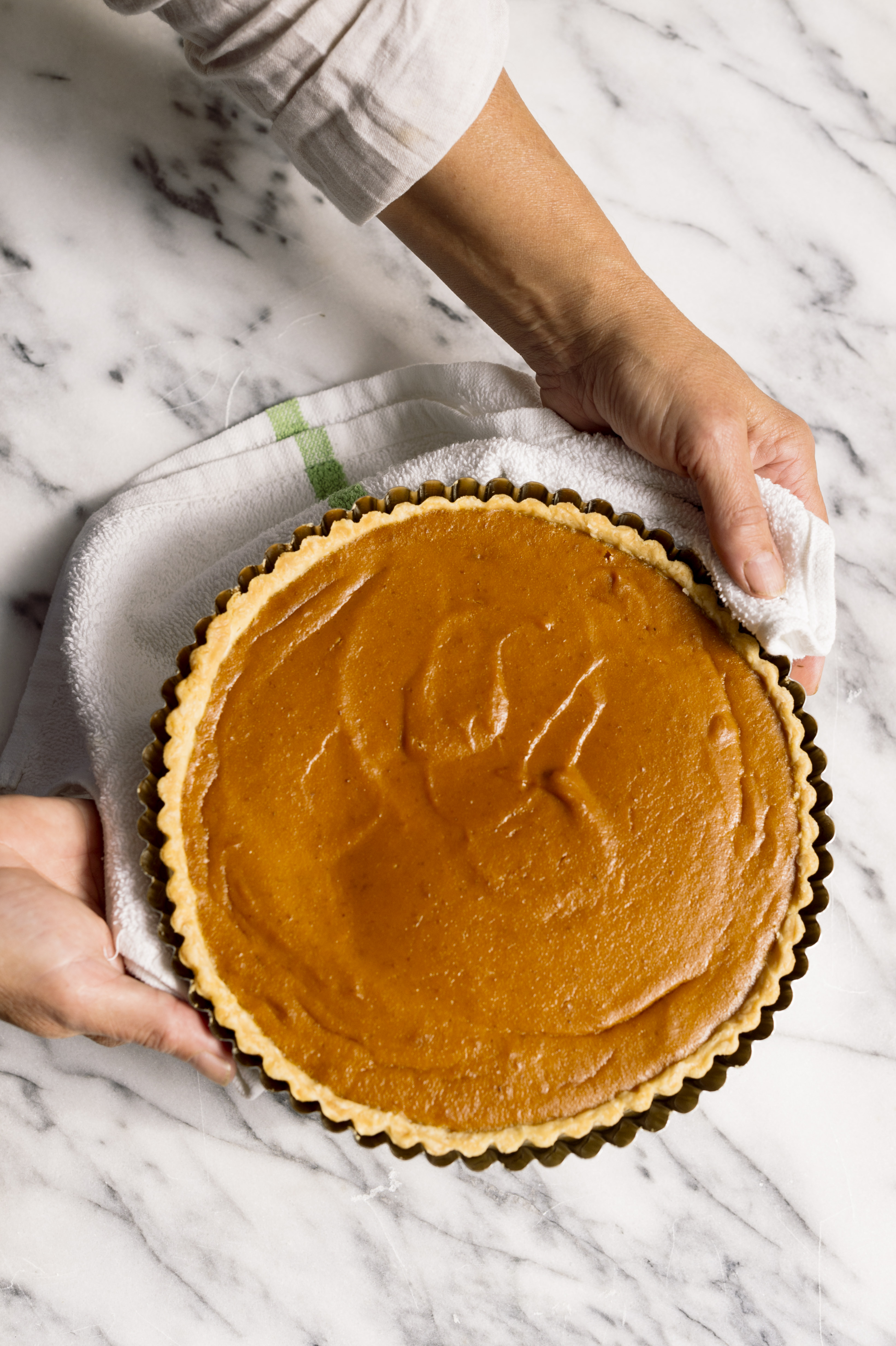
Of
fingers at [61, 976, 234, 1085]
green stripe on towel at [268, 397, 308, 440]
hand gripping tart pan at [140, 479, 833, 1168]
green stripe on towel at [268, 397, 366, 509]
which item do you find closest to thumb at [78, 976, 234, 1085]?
fingers at [61, 976, 234, 1085]

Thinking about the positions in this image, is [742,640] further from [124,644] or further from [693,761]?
[124,644]

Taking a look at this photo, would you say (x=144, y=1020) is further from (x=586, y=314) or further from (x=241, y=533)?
(x=586, y=314)

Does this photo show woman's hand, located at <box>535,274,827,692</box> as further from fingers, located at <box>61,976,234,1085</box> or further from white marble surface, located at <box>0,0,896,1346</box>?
fingers, located at <box>61,976,234,1085</box>

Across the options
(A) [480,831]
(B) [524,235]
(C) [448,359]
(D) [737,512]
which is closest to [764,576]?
(D) [737,512]

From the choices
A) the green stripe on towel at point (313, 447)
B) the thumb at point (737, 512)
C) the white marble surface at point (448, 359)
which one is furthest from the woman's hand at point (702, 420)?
the green stripe on towel at point (313, 447)

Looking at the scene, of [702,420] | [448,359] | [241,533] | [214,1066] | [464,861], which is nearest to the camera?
[464,861]
